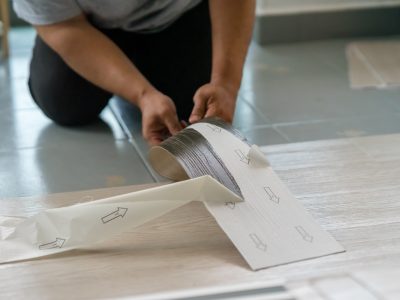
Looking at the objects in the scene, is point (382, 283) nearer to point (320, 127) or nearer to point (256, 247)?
point (256, 247)

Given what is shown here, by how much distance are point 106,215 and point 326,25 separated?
5.74 feet

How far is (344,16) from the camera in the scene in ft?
9.11

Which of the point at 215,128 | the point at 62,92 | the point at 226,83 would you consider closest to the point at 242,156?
the point at 215,128

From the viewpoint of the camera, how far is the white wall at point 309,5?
271 centimetres

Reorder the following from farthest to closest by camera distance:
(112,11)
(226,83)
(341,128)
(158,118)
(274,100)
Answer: (274,100) < (341,128) < (112,11) < (226,83) < (158,118)

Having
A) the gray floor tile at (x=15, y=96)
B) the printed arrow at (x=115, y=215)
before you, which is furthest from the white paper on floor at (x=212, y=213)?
the gray floor tile at (x=15, y=96)

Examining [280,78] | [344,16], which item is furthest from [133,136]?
[344,16]

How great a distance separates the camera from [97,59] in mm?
1647

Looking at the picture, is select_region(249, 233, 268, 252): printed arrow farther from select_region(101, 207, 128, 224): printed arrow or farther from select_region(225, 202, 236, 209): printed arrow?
select_region(101, 207, 128, 224): printed arrow

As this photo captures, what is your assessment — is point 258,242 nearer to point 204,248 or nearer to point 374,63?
point 204,248

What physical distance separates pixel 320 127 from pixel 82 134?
57cm

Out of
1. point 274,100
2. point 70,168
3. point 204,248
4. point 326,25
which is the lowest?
point 326,25

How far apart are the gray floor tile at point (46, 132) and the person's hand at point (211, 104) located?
38 cm

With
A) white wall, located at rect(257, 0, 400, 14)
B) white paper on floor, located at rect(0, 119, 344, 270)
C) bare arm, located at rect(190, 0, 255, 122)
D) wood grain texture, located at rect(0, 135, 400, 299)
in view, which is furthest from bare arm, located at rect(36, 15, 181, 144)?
white wall, located at rect(257, 0, 400, 14)
